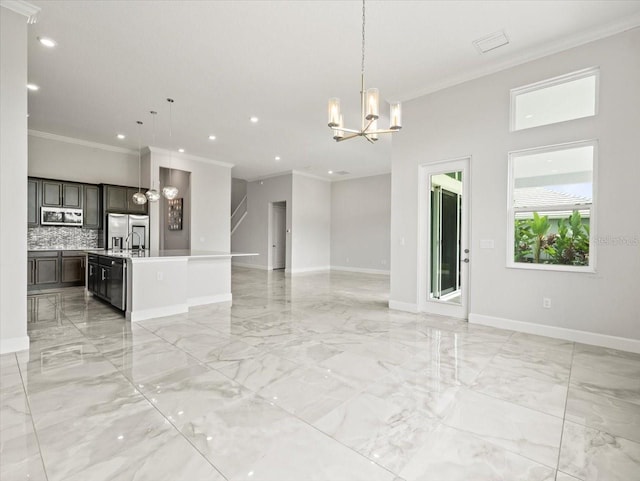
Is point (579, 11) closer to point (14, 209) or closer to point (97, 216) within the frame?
point (14, 209)

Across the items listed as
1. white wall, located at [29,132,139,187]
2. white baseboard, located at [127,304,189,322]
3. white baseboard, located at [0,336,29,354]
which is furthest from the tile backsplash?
white baseboard, located at [0,336,29,354]

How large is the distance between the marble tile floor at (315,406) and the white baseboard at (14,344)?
0.46 feet

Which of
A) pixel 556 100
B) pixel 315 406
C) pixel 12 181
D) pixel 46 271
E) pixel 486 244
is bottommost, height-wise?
pixel 315 406

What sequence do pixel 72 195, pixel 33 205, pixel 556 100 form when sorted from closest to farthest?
pixel 556 100, pixel 33 205, pixel 72 195

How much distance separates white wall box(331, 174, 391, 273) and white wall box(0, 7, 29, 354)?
28.4 feet

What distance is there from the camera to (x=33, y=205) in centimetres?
654

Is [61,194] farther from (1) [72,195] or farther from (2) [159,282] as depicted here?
(2) [159,282]

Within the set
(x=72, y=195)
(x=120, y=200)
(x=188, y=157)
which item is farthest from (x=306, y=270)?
(x=72, y=195)

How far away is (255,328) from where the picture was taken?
163 inches

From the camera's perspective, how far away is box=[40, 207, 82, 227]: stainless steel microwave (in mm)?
6664

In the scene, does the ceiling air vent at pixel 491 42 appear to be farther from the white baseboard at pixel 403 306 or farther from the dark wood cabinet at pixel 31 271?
the dark wood cabinet at pixel 31 271

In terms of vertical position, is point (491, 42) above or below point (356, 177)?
above

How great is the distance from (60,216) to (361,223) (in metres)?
8.05

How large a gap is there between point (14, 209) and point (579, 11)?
5.95m
